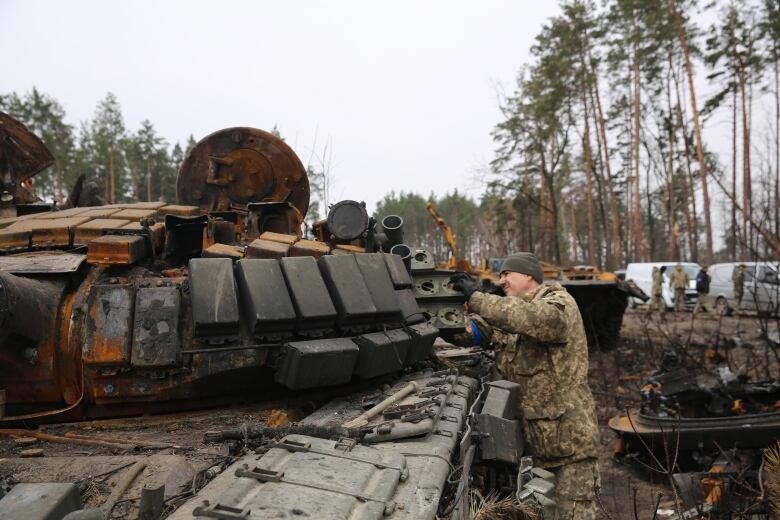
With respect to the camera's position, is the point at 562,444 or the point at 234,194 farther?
the point at 234,194

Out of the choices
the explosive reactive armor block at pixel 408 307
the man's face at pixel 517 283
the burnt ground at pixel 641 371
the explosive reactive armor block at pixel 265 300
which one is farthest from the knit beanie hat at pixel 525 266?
the explosive reactive armor block at pixel 265 300

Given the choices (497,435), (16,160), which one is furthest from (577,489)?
(16,160)

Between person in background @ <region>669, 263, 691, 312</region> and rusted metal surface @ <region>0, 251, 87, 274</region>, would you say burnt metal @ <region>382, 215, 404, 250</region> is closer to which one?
rusted metal surface @ <region>0, 251, 87, 274</region>

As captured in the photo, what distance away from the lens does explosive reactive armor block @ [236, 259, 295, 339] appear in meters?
3.40

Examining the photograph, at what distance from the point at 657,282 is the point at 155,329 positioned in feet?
63.7

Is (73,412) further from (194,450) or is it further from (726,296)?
(726,296)

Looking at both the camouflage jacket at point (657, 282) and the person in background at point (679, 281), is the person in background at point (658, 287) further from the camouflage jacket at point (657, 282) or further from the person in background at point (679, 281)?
the person in background at point (679, 281)

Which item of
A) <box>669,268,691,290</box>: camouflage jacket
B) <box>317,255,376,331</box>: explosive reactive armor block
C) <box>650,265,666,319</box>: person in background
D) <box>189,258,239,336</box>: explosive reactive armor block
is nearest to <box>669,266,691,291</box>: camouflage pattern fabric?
<box>669,268,691,290</box>: camouflage jacket

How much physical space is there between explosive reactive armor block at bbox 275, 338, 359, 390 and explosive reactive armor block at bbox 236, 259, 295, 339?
150 mm

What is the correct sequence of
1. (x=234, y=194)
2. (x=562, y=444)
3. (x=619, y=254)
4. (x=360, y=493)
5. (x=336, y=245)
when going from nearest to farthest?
(x=360, y=493) → (x=562, y=444) → (x=336, y=245) → (x=234, y=194) → (x=619, y=254)

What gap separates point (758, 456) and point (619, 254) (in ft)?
69.1

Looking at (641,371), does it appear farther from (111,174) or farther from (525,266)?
(111,174)

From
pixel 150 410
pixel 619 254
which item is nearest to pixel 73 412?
pixel 150 410

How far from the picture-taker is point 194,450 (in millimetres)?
2756
